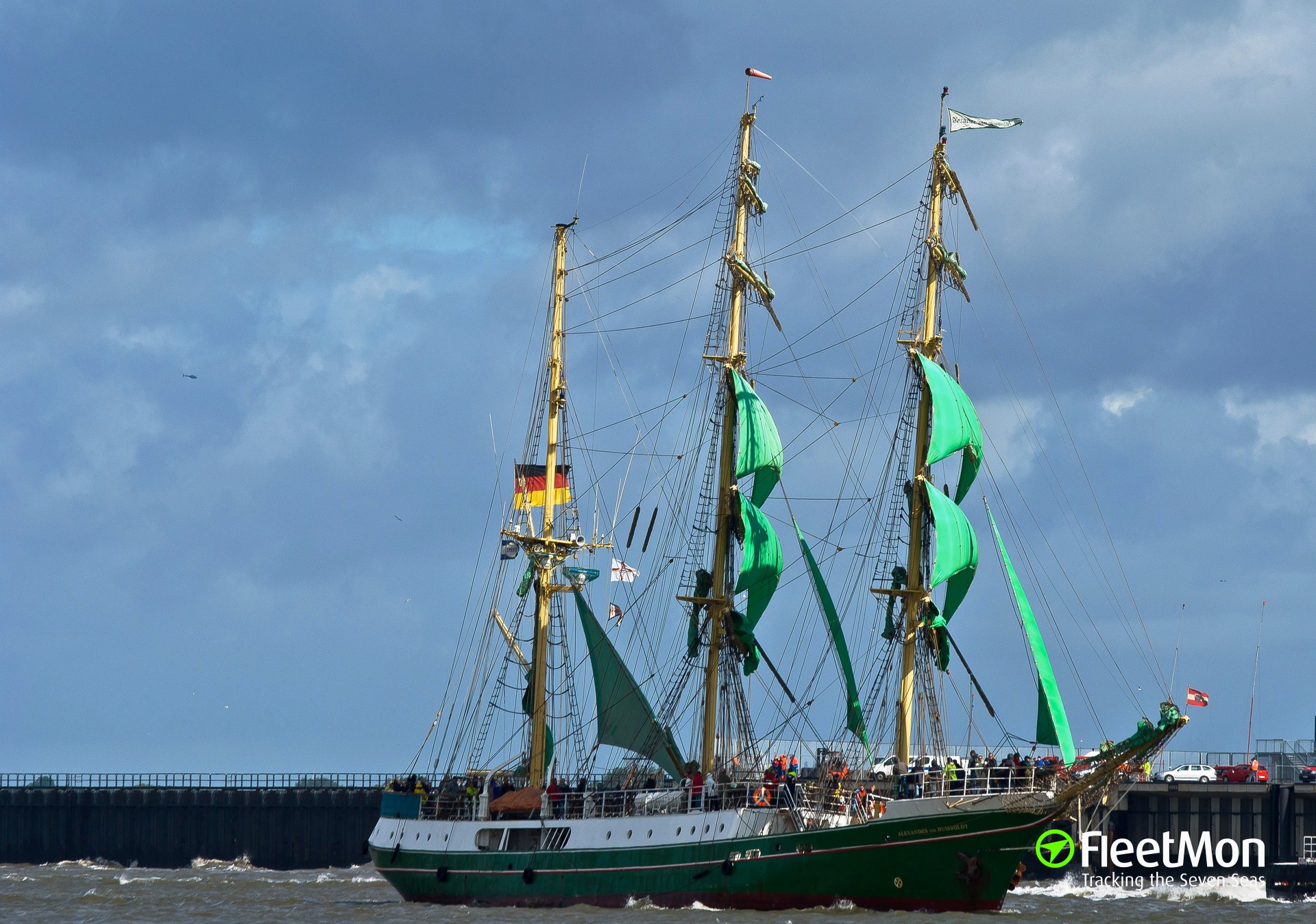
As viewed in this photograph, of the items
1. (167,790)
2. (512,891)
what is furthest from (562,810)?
(167,790)

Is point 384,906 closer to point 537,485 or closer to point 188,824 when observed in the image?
point 537,485

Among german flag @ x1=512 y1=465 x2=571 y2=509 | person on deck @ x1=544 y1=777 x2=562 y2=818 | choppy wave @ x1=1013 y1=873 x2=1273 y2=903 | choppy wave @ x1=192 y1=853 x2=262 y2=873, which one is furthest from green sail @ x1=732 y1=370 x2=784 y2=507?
choppy wave @ x1=192 y1=853 x2=262 y2=873

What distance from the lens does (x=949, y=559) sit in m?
55.0

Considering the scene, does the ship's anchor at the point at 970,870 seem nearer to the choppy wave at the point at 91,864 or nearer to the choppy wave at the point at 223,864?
the choppy wave at the point at 223,864

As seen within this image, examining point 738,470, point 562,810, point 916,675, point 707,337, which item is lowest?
point 562,810

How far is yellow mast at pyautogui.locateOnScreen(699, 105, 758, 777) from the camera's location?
57.8 metres

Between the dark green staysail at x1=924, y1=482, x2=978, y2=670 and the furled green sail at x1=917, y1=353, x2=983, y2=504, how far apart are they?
123cm

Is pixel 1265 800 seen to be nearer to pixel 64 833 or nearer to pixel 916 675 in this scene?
pixel 916 675

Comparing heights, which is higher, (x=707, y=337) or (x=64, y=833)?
(x=707, y=337)

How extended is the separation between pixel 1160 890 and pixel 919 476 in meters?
18.5

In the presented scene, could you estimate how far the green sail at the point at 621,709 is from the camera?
191ft

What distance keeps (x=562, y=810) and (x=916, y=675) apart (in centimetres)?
1171

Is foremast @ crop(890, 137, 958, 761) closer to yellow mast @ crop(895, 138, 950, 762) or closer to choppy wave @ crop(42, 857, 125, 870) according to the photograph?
yellow mast @ crop(895, 138, 950, 762)

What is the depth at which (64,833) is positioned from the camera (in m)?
88.4
